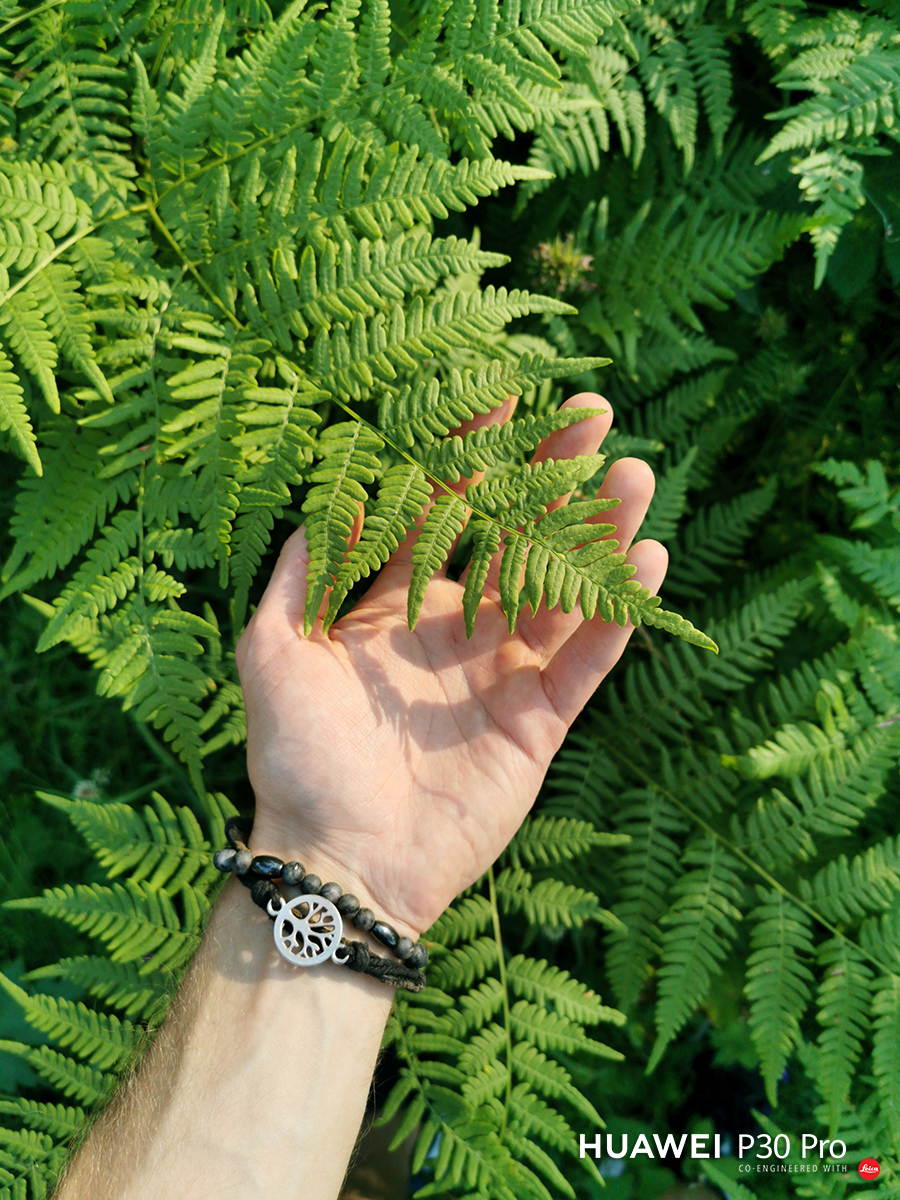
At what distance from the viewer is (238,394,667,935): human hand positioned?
5.97 feet

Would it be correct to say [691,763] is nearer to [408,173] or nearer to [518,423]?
[518,423]

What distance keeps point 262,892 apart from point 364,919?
248 mm

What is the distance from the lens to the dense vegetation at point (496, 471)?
1.78 meters

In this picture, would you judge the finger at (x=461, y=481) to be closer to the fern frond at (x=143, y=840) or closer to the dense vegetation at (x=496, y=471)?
the dense vegetation at (x=496, y=471)

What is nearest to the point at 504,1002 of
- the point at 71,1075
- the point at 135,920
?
the point at 135,920

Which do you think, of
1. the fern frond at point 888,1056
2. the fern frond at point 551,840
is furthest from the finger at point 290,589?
the fern frond at point 888,1056

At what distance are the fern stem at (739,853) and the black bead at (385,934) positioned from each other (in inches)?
41.2

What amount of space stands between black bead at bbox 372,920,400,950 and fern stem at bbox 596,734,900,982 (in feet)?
3.43

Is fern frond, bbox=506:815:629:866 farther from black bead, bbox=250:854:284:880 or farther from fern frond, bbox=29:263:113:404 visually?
fern frond, bbox=29:263:113:404

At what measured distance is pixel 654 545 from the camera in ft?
5.86

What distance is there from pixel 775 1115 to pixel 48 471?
10.00 ft

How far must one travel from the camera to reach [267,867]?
182cm

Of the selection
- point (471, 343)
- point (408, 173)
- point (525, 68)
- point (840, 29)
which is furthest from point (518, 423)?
point (840, 29)

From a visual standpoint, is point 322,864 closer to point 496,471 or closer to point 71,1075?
point 71,1075
